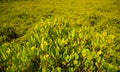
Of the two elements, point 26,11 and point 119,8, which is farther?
point 119,8

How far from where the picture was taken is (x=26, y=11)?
10.4 metres

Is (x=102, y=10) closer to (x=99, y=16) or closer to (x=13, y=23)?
(x=99, y=16)

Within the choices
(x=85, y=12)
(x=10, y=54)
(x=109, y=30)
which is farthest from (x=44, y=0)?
(x=10, y=54)

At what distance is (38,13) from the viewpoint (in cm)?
999

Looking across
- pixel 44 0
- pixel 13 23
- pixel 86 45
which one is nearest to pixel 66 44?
pixel 86 45

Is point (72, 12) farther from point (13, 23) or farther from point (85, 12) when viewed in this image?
point (13, 23)

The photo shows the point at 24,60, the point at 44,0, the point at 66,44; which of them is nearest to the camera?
the point at 24,60

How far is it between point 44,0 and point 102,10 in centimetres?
474

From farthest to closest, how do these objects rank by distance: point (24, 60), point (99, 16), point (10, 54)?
1. point (99, 16)
2. point (10, 54)
3. point (24, 60)

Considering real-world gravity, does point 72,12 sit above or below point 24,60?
below

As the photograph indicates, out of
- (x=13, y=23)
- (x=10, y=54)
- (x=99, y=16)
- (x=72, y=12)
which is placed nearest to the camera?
(x=10, y=54)

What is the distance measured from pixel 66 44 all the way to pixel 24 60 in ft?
2.65

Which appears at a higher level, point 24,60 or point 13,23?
point 24,60

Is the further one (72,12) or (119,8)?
(119,8)
